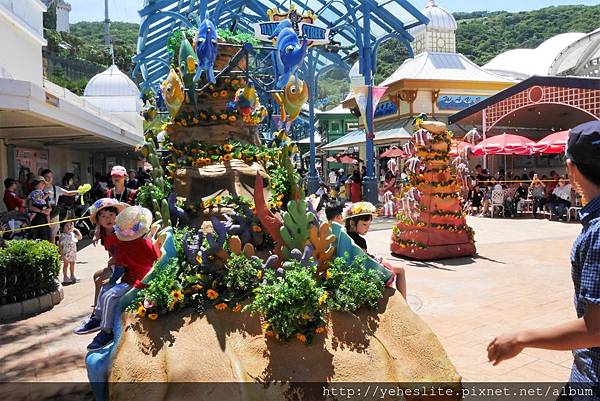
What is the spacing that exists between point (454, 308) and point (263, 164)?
9.64 feet

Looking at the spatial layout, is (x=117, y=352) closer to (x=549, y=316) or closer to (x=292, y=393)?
Result: (x=292, y=393)

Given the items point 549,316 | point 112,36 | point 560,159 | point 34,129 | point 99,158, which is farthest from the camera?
point 112,36

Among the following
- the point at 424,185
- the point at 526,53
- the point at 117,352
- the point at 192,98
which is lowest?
the point at 117,352

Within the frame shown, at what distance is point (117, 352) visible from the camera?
3.49 m

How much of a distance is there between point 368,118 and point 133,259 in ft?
42.7

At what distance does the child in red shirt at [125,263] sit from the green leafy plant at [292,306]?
1004 millimetres

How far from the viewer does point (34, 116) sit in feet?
31.1

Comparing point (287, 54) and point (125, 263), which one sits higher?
point (287, 54)

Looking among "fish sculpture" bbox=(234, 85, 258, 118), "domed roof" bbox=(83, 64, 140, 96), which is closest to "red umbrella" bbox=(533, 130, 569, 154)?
"fish sculpture" bbox=(234, 85, 258, 118)

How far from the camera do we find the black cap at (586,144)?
178 cm

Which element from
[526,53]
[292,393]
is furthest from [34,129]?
[526,53]

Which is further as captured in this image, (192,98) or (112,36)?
(112,36)

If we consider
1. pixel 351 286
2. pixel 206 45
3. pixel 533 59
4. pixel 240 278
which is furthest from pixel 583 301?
pixel 533 59

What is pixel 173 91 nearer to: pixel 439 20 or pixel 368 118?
pixel 368 118
